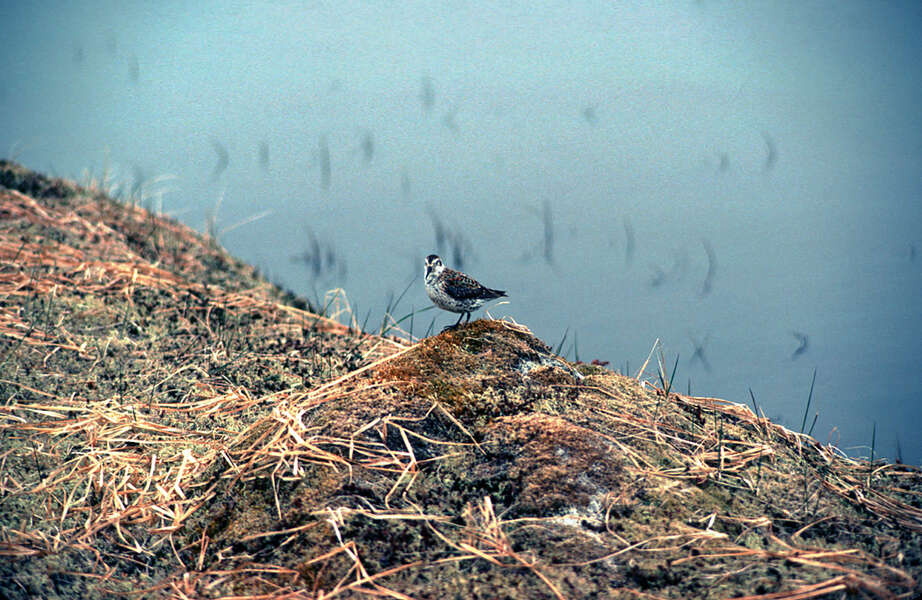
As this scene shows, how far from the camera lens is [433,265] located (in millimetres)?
3816

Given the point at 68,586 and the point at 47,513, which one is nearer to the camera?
the point at 68,586

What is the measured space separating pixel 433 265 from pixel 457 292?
1.17 feet

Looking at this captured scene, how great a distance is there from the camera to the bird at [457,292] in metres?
3.53

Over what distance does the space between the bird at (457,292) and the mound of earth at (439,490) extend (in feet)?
0.57

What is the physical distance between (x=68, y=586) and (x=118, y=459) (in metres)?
0.83

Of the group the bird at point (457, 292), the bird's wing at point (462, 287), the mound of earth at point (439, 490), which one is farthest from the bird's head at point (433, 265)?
the mound of earth at point (439, 490)

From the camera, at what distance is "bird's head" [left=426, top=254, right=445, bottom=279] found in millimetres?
3742

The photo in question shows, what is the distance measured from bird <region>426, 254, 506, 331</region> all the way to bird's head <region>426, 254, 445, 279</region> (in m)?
0.05

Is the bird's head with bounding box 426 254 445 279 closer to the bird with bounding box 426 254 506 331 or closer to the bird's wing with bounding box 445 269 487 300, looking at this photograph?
the bird with bounding box 426 254 506 331

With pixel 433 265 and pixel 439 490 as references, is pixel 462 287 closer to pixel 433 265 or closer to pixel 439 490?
pixel 433 265

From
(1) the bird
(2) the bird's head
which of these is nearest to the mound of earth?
(1) the bird

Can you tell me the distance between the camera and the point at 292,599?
225cm

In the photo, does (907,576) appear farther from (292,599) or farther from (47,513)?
(47,513)

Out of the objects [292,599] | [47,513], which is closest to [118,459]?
[47,513]
